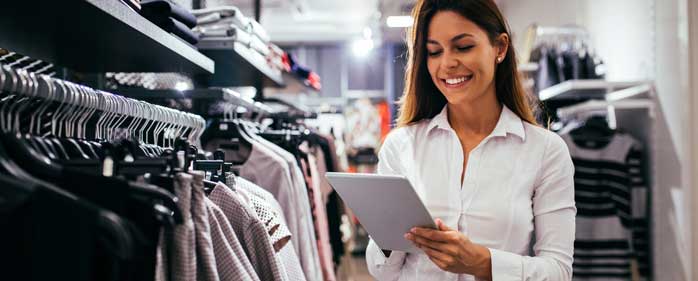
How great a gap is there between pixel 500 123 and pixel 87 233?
107cm

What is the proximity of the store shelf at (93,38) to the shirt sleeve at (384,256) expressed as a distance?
1.95 ft

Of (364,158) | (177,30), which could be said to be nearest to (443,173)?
(177,30)

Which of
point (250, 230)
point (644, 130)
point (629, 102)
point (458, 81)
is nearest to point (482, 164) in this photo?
point (458, 81)

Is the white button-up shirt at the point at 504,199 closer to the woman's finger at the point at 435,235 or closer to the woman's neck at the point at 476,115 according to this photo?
the woman's neck at the point at 476,115

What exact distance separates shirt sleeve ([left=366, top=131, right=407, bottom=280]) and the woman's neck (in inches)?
6.6

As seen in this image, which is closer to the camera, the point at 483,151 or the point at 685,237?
the point at 483,151

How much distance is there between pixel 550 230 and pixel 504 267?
0.50 ft

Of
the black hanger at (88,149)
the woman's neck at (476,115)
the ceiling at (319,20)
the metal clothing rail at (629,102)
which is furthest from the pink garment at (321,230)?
the ceiling at (319,20)

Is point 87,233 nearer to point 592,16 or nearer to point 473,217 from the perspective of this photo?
point 473,217

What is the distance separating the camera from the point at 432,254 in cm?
141

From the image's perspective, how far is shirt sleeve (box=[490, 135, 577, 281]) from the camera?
1.45 m

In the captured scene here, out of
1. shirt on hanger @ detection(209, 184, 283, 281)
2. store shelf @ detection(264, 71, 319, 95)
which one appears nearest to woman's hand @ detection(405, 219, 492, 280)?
shirt on hanger @ detection(209, 184, 283, 281)

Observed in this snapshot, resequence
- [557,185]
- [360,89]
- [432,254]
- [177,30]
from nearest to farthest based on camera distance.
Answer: [432,254], [557,185], [177,30], [360,89]

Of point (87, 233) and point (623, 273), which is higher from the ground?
point (87, 233)
